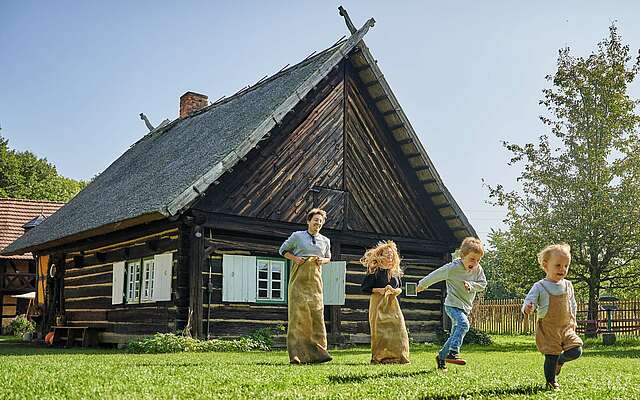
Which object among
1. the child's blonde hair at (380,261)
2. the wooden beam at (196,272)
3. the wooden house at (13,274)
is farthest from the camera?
the wooden house at (13,274)

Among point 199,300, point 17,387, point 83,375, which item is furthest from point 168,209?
point 17,387

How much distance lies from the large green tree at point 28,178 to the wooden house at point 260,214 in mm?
32003

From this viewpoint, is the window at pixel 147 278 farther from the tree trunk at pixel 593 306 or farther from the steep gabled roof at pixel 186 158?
the tree trunk at pixel 593 306

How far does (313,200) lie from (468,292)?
376 inches

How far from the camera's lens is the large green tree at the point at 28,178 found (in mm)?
51531

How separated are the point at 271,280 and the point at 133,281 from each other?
3271 mm

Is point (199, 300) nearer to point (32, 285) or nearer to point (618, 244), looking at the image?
point (618, 244)

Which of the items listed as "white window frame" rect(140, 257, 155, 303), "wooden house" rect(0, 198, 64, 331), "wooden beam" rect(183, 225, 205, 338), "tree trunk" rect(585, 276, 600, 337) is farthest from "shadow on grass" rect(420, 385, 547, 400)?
"wooden house" rect(0, 198, 64, 331)

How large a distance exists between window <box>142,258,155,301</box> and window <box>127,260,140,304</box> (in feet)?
1.02

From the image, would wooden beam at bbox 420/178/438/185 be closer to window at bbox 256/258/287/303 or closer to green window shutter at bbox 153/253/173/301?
window at bbox 256/258/287/303

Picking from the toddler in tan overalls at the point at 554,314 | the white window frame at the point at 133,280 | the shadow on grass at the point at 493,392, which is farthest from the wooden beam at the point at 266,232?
the shadow on grass at the point at 493,392

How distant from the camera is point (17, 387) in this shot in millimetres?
6465

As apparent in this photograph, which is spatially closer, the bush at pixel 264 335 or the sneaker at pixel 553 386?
the sneaker at pixel 553 386

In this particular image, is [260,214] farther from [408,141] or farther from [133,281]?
[408,141]
